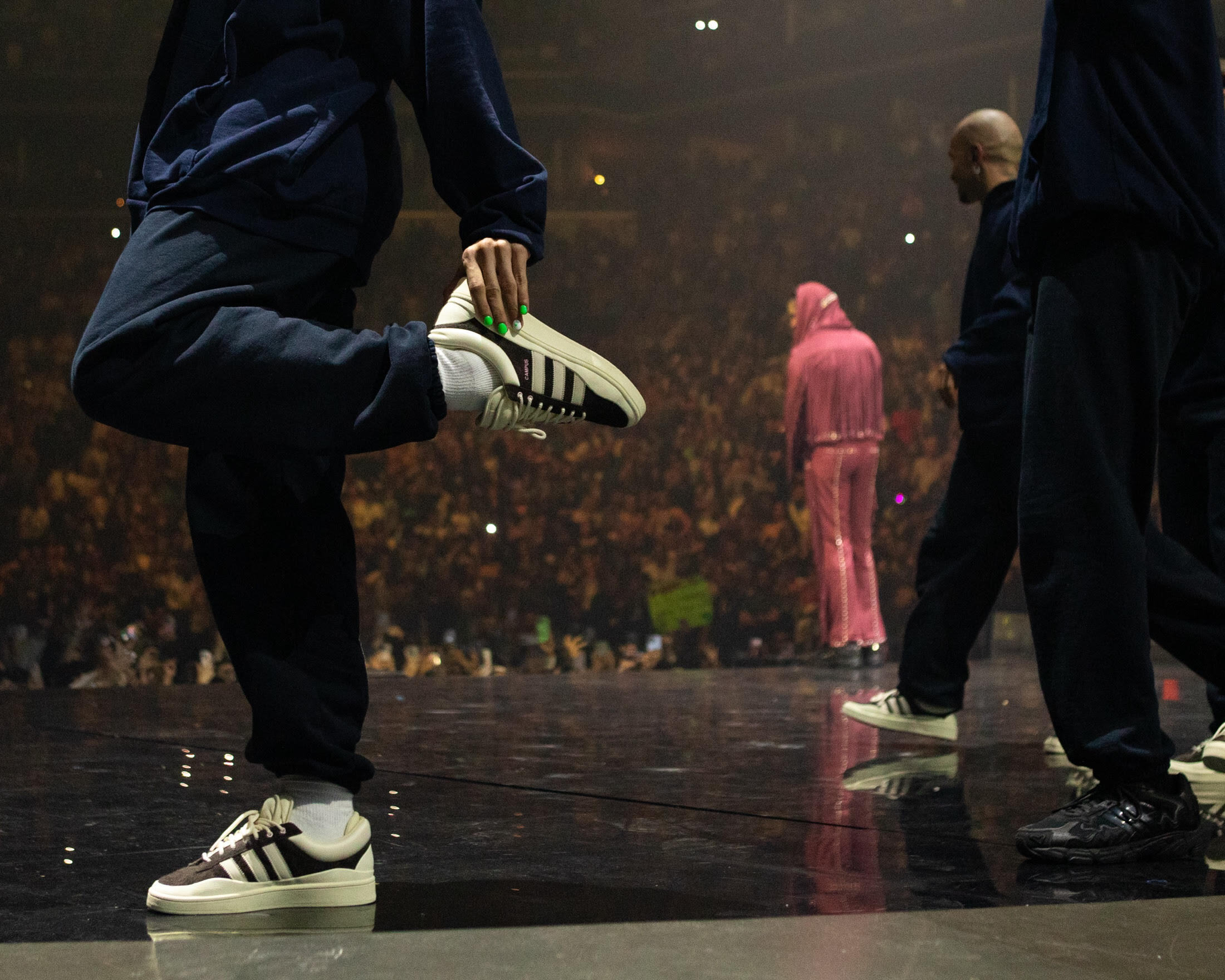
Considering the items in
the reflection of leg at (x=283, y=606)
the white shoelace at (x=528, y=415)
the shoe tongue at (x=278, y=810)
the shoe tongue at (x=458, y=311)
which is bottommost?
the shoe tongue at (x=278, y=810)

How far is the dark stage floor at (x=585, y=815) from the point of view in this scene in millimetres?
1153

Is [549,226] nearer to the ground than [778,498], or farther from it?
farther from it

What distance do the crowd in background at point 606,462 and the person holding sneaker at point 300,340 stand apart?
2699 mm

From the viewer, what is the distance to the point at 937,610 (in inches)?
93.0

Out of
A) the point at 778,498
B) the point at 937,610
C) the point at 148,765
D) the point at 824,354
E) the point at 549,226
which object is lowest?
the point at 148,765

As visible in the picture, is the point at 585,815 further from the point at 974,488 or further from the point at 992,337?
the point at 992,337

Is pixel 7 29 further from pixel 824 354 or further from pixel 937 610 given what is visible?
pixel 937 610

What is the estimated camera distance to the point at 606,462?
4.41 meters

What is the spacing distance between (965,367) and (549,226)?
234cm

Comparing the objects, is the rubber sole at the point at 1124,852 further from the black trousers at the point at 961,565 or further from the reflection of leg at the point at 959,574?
the reflection of leg at the point at 959,574

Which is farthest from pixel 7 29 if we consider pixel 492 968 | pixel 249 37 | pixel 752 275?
pixel 492 968

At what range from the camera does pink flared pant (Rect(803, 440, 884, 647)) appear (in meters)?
4.48

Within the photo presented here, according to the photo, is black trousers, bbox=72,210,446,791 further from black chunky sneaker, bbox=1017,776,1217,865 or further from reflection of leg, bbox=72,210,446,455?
black chunky sneaker, bbox=1017,776,1217,865

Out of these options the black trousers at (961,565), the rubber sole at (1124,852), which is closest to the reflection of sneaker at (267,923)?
the rubber sole at (1124,852)
